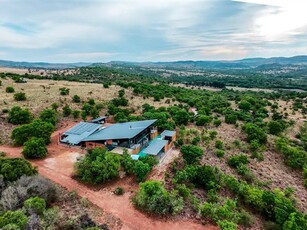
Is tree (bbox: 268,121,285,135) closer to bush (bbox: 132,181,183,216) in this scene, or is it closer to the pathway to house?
the pathway to house

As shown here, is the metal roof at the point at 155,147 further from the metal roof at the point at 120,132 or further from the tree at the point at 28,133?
the tree at the point at 28,133

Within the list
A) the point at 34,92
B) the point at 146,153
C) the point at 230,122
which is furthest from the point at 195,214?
the point at 34,92

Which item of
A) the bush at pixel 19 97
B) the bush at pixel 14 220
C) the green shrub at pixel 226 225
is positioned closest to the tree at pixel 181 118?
the green shrub at pixel 226 225

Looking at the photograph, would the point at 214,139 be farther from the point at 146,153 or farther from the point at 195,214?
the point at 195,214

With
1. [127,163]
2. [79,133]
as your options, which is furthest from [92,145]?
[127,163]

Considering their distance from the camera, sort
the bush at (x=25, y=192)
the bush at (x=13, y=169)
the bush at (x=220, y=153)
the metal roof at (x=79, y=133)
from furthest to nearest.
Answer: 1. the bush at (x=220, y=153)
2. the metal roof at (x=79, y=133)
3. the bush at (x=13, y=169)
4. the bush at (x=25, y=192)
